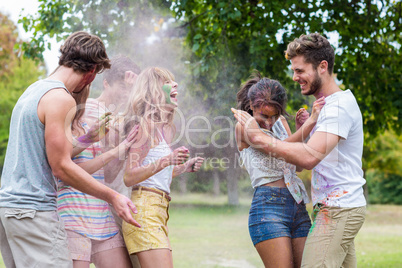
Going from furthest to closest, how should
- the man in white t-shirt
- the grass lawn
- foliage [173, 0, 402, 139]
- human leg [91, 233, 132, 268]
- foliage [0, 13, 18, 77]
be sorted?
1. foliage [0, 13, 18, 77]
2. the grass lawn
3. foliage [173, 0, 402, 139]
4. human leg [91, 233, 132, 268]
5. the man in white t-shirt

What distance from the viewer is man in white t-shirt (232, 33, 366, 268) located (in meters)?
2.48

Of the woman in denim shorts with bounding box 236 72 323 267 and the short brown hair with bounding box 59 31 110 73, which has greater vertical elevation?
the short brown hair with bounding box 59 31 110 73

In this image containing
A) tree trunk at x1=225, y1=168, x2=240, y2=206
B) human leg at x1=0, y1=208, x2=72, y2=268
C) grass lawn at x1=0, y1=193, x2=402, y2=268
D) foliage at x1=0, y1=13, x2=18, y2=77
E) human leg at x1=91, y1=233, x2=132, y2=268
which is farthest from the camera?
foliage at x1=0, y1=13, x2=18, y2=77

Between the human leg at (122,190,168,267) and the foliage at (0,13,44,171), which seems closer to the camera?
the human leg at (122,190,168,267)

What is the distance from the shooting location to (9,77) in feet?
62.6

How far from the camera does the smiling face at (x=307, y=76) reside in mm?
2750

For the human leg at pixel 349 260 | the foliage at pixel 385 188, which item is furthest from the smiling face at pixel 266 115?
the foliage at pixel 385 188

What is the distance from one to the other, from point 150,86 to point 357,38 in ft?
16.2

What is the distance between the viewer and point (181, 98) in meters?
6.27

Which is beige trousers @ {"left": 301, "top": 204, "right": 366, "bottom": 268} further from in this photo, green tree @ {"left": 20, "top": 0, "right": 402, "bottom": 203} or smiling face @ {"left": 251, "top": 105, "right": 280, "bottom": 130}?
green tree @ {"left": 20, "top": 0, "right": 402, "bottom": 203}

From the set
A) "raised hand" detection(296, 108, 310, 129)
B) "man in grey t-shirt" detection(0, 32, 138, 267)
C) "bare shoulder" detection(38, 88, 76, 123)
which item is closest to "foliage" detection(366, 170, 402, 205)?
"raised hand" detection(296, 108, 310, 129)

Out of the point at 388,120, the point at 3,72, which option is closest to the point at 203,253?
the point at 388,120

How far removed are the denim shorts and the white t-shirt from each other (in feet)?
0.89

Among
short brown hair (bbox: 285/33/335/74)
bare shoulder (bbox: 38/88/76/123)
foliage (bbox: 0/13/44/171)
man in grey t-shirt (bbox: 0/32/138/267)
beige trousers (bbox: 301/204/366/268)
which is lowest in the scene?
beige trousers (bbox: 301/204/366/268)
